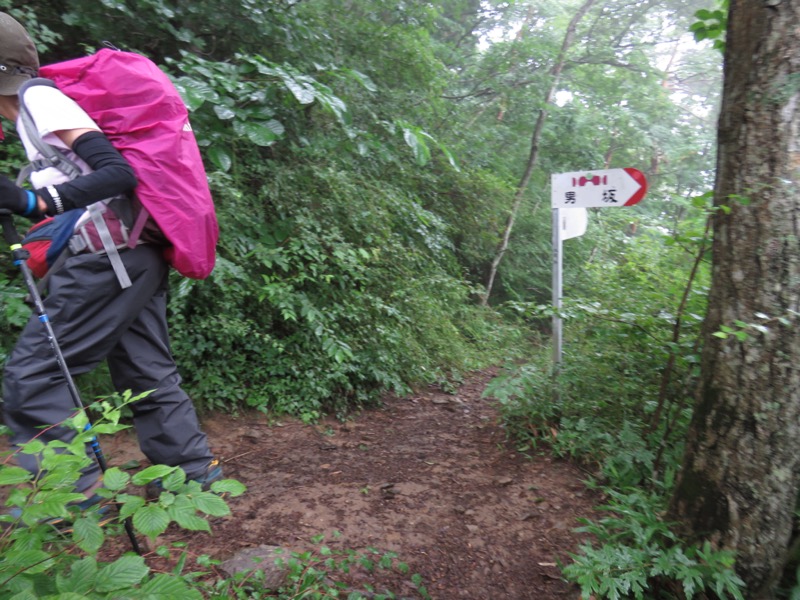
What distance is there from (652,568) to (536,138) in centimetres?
927

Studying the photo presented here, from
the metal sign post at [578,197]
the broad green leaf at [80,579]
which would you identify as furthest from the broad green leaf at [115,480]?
the metal sign post at [578,197]

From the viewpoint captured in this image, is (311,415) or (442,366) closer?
(311,415)

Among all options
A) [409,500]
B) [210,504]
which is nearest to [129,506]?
[210,504]

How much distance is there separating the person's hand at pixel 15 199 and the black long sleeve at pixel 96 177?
0.06 meters

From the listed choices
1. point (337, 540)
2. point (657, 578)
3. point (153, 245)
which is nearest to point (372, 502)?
point (337, 540)

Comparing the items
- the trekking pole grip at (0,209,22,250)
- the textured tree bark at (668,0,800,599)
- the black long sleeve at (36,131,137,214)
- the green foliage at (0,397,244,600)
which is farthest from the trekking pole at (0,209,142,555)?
the textured tree bark at (668,0,800,599)

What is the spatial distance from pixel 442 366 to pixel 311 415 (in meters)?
2.38

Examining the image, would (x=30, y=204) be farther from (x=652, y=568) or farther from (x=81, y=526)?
(x=652, y=568)

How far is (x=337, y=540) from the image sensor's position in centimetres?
252

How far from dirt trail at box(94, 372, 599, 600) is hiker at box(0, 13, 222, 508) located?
78 cm

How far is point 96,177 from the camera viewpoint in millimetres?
1979

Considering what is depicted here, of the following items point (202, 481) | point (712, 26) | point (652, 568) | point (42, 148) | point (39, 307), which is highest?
point (712, 26)

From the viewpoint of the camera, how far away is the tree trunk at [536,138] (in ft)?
32.0

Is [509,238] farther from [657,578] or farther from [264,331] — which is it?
[657,578]
